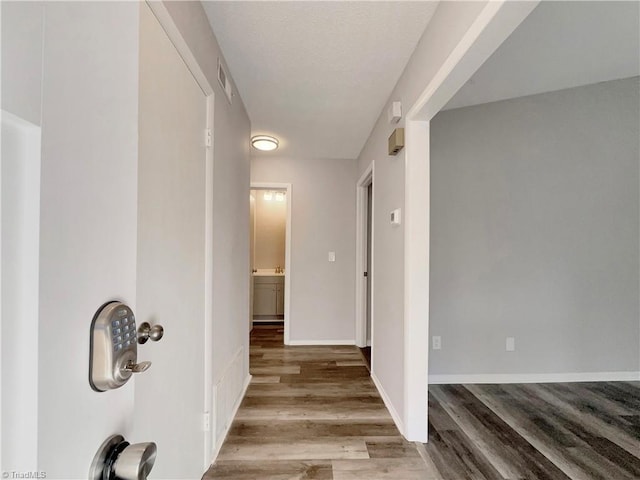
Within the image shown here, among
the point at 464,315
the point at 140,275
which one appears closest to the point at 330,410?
the point at 464,315

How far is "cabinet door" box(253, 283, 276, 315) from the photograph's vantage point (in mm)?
4691

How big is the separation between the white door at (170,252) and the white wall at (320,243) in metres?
2.22

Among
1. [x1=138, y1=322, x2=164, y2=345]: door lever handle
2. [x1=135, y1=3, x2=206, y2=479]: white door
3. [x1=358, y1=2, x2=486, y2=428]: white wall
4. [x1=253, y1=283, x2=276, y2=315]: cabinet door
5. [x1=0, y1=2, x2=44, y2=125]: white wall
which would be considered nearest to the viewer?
[x1=0, y1=2, x2=44, y2=125]: white wall

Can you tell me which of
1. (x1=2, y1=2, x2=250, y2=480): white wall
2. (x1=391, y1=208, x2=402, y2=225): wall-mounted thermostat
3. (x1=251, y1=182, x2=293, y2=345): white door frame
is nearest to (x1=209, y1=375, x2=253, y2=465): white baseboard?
(x1=251, y1=182, x2=293, y2=345): white door frame

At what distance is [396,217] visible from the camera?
2.03 m

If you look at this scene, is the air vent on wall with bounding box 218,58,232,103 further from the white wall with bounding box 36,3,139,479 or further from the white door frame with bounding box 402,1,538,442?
the white wall with bounding box 36,3,139,479

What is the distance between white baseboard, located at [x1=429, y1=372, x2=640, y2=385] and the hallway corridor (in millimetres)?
736

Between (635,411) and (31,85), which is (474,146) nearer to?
(635,411)

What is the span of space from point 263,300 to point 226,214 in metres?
3.08

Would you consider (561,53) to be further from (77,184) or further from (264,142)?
(77,184)

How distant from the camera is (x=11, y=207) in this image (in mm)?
294

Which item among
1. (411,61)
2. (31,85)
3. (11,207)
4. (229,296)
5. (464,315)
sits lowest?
(464,315)

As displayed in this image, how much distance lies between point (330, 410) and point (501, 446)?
1.12 metres

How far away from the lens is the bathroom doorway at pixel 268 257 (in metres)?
4.71
